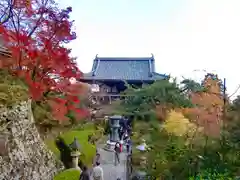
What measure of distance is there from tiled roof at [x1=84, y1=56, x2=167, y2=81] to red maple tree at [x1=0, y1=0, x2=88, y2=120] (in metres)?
20.8

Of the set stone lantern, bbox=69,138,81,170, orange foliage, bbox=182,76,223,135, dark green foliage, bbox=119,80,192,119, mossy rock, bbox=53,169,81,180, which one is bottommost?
mossy rock, bbox=53,169,81,180

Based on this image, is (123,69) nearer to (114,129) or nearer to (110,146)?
(114,129)

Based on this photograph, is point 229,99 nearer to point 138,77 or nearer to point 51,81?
point 51,81

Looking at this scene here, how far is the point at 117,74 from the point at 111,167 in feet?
66.8

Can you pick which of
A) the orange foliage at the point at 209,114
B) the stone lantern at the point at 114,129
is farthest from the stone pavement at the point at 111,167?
the orange foliage at the point at 209,114

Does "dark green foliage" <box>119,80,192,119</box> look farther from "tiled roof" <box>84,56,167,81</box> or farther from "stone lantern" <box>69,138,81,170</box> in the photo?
"tiled roof" <box>84,56,167,81</box>

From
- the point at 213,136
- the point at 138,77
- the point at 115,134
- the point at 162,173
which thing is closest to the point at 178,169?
the point at 162,173

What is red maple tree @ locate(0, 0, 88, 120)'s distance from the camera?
10.1 meters

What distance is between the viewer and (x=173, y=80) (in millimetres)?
22125

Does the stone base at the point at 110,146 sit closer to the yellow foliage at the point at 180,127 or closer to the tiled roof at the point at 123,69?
the yellow foliage at the point at 180,127

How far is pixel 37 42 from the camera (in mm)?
11008

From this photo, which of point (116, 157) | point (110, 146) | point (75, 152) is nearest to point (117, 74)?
point (110, 146)

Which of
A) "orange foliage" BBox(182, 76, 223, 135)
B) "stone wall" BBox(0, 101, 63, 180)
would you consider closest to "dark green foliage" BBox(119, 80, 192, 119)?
"orange foliage" BBox(182, 76, 223, 135)

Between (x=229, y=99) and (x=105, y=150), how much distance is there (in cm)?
985
